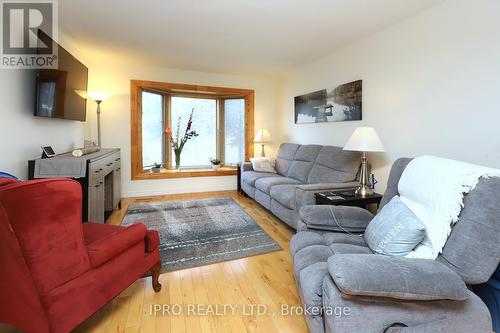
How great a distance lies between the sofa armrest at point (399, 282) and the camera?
0.99 meters

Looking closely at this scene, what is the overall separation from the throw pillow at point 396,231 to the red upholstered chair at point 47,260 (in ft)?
5.01

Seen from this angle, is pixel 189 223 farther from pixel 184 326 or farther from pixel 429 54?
pixel 429 54

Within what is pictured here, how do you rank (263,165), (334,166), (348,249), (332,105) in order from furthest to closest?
(263,165)
(332,105)
(334,166)
(348,249)

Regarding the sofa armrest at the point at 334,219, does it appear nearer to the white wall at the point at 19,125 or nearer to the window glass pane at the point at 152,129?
the white wall at the point at 19,125

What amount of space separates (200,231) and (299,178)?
5.32ft

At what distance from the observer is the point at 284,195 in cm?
288

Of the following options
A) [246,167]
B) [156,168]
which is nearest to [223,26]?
[246,167]

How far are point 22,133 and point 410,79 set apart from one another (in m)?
3.60

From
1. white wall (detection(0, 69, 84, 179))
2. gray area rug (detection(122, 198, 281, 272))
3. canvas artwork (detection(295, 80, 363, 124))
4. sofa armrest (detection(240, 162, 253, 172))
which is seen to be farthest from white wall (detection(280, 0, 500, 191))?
white wall (detection(0, 69, 84, 179))

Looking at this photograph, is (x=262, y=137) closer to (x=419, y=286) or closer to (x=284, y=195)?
(x=284, y=195)

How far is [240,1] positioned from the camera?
2170mm

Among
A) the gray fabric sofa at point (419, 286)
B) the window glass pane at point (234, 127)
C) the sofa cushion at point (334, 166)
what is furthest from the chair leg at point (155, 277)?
the window glass pane at point (234, 127)

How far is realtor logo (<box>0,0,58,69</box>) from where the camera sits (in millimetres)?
2064

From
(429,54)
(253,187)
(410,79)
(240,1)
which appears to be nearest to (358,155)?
(410,79)
